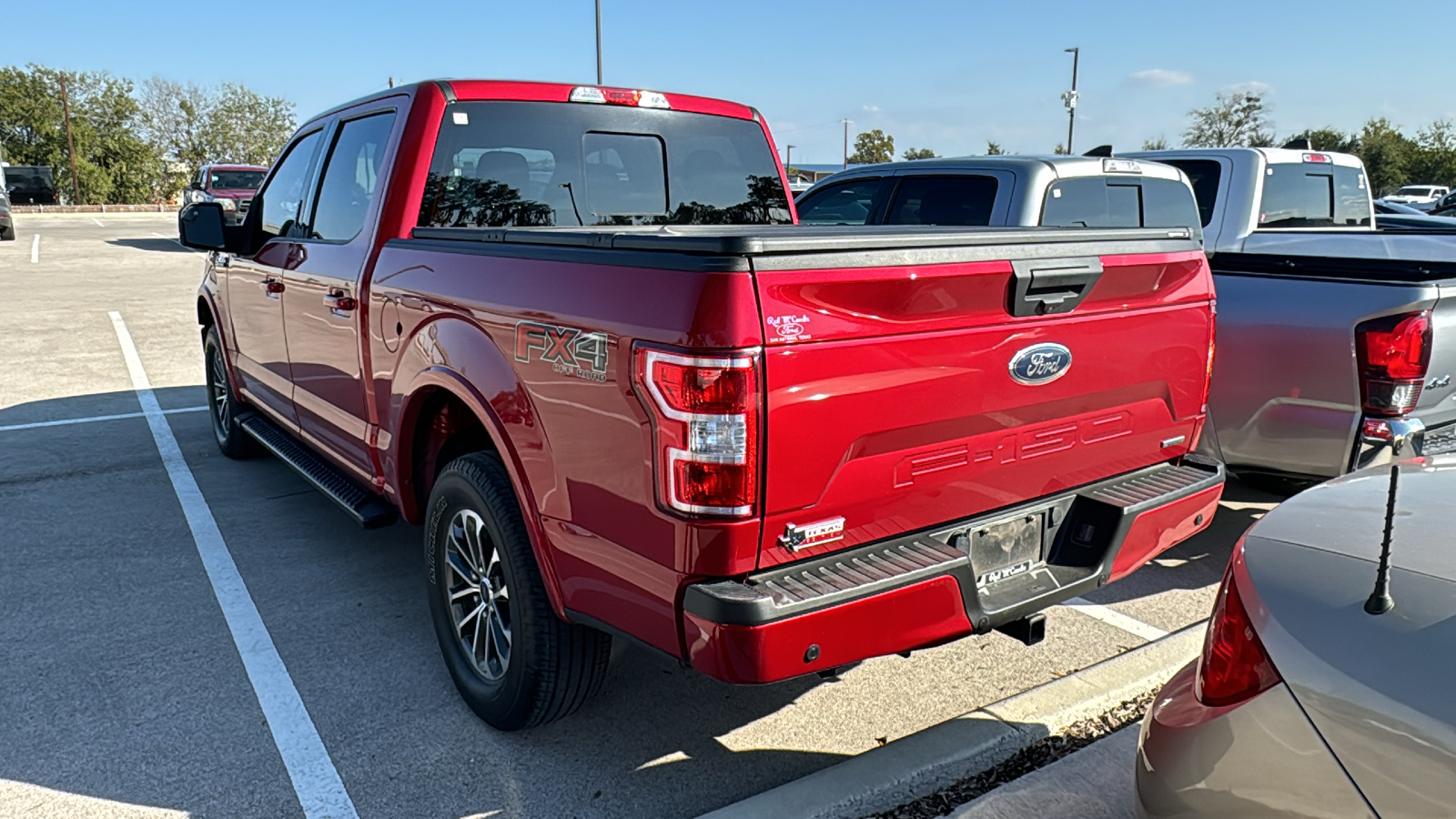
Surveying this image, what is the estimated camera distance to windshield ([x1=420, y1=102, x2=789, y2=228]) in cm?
388

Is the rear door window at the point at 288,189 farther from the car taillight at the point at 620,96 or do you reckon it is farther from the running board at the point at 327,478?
the car taillight at the point at 620,96

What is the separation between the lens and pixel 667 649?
2.43 meters

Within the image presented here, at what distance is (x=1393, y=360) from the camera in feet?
12.8

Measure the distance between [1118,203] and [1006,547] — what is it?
163 inches

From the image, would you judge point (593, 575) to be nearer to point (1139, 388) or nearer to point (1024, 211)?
point (1139, 388)

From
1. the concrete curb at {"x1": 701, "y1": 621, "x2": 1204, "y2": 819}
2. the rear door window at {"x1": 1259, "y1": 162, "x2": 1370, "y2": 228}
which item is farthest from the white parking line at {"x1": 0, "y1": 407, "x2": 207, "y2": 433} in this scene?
the rear door window at {"x1": 1259, "y1": 162, "x2": 1370, "y2": 228}

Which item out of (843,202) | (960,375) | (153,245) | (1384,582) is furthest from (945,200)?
(153,245)

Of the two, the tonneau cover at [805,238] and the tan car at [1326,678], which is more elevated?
the tonneau cover at [805,238]

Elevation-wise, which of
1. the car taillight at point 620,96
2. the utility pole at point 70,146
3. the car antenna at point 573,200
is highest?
the utility pole at point 70,146

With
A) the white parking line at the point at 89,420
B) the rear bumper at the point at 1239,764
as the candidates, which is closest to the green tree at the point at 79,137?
the white parking line at the point at 89,420

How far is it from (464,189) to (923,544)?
2.33 meters

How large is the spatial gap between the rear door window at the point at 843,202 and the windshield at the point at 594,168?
82.9 inches

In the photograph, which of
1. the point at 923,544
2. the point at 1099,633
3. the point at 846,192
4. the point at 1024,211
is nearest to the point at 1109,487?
the point at 923,544

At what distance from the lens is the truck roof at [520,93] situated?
3865 mm
